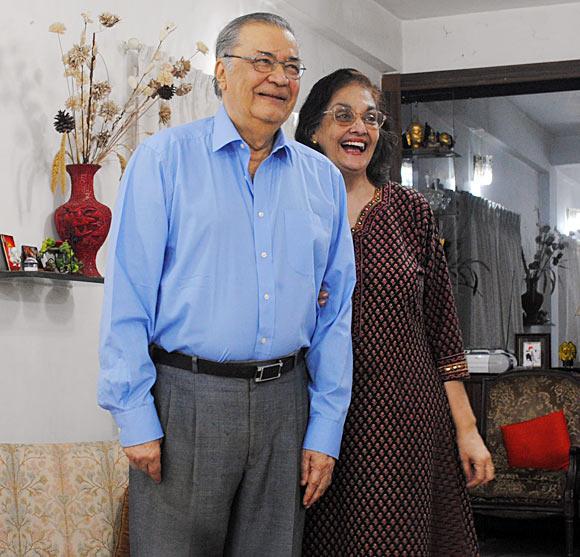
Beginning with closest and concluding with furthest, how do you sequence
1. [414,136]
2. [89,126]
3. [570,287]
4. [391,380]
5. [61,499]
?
[391,380], [61,499], [89,126], [414,136], [570,287]

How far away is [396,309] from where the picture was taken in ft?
7.42

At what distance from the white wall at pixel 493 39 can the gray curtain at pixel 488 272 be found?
1.48m

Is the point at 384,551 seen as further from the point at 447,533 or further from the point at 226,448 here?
the point at 226,448

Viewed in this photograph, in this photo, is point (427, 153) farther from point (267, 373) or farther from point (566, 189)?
point (267, 373)

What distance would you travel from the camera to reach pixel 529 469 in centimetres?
571

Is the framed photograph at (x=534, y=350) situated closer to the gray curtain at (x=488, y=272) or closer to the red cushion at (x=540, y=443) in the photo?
the gray curtain at (x=488, y=272)

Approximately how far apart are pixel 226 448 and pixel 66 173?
1.83 meters

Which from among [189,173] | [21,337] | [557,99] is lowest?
[21,337]

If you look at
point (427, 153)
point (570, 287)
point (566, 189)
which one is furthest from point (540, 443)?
point (566, 189)

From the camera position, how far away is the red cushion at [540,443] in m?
5.68

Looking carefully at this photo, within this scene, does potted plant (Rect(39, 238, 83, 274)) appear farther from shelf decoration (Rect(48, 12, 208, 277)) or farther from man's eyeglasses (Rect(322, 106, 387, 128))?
man's eyeglasses (Rect(322, 106, 387, 128))

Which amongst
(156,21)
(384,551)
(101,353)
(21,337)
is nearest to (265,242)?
(101,353)

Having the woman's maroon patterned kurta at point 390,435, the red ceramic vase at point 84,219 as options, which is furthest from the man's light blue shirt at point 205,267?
the red ceramic vase at point 84,219

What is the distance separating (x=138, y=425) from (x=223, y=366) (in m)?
0.17
